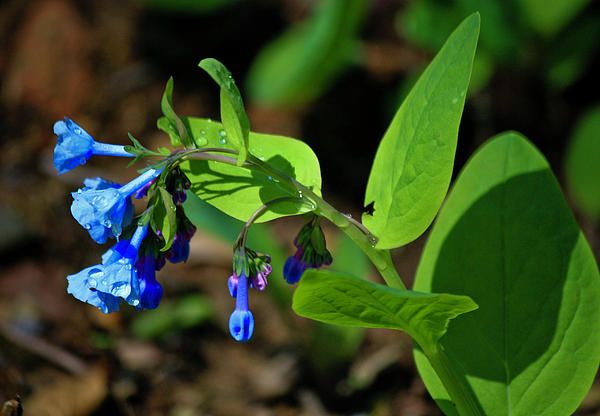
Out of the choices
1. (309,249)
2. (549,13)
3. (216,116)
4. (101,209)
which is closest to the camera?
(101,209)

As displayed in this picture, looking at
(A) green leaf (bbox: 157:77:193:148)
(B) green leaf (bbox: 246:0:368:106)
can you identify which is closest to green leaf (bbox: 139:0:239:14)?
(B) green leaf (bbox: 246:0:368:106)

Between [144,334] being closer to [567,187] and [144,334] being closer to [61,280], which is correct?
[61,280]

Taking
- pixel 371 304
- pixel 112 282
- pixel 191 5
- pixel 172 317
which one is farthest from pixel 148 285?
pixel 191 5

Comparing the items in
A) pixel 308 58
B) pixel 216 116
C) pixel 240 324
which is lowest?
pixel 240 324

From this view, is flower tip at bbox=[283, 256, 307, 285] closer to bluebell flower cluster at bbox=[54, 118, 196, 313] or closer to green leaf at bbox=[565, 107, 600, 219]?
bluebell flower cluster at bbox=[54, 118, 196, 313]

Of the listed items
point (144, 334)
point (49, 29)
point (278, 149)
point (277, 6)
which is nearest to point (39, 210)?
point (144, 334)

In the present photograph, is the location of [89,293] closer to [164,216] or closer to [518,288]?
[164,216]
